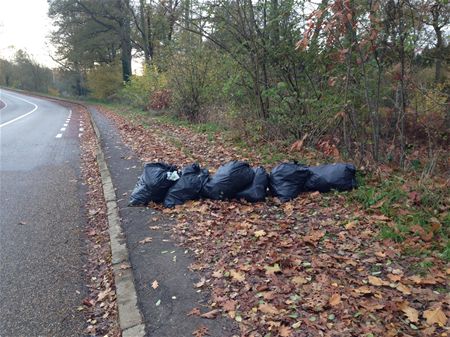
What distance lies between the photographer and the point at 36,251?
181 inches

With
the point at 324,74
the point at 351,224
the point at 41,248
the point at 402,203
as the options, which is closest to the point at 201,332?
the point at 351,224

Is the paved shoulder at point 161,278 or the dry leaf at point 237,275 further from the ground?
the dry leaf at point 237,275

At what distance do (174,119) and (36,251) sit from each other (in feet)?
36.7

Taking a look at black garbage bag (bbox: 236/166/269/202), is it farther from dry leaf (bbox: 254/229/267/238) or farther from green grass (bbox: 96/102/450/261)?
green grass (bbox: 96/102/450/261)

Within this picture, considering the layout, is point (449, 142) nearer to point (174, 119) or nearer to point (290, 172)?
point (290, 172)

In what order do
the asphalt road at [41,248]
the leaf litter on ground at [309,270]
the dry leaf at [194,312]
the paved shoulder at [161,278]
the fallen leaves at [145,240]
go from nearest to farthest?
the leaf litter on ground at [309,270] → the paved shoulder at [161,278] → the dry leaf at [194,312] → the asphalt road at [41,248] → the fallen leaves at [145,240]

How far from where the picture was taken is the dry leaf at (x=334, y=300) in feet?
10.3

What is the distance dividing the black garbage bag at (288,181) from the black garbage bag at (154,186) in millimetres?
1497

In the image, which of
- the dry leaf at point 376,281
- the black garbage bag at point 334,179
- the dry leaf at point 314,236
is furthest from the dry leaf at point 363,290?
the black garbage bag at point 334,179

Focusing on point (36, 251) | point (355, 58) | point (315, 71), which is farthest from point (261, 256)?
point (315, 71)

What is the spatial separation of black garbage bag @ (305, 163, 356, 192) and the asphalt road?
332 centimetres

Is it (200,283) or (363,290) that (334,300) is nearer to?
(363,290)


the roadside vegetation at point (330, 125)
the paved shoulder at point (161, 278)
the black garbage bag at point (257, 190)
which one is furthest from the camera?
the black garbage bag at point (257, 190)

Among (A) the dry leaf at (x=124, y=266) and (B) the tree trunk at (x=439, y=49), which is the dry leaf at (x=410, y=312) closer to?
(A) the dry leaf at (x=124, y=266)
